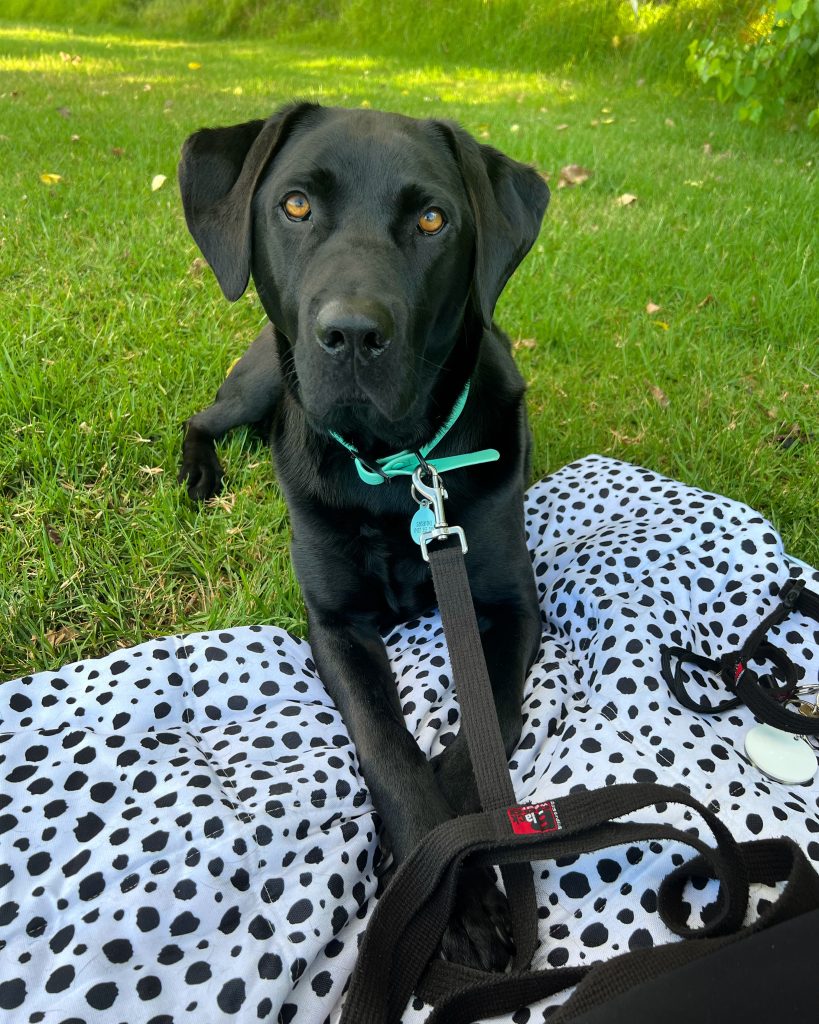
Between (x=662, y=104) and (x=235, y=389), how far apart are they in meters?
6.28

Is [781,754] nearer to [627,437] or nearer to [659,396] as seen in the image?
[627,437]

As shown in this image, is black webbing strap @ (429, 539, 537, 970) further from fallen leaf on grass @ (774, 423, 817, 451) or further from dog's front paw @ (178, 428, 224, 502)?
fallen leaf on grass @ (774, 423, 817, 451)

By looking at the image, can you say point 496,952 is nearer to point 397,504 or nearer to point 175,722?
point 175,722

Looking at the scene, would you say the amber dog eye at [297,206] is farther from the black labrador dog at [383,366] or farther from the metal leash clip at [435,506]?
the metal leash clip at [435,506]

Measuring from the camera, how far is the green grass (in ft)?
6.57

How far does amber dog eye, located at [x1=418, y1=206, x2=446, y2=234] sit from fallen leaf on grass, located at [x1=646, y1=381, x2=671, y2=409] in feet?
4.67

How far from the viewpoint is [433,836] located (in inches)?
44.6

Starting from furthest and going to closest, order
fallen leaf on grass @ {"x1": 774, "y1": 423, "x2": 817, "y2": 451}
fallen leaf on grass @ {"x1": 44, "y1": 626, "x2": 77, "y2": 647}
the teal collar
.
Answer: fallen leaf on grass @ {"x1": 774, "y1": 423, "x2": 817, "y2": 451} → fallen leaf on grass @ {"x1": 44, "y1": 626, "x2": 77, "y2": 647} → the teal collar

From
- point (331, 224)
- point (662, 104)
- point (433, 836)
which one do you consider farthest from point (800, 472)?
point (662, 104)

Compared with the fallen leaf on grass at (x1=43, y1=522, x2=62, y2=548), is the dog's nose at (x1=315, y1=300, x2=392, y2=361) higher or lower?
higher

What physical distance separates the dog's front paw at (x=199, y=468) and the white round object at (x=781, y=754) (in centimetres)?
154

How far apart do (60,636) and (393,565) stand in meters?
0.81

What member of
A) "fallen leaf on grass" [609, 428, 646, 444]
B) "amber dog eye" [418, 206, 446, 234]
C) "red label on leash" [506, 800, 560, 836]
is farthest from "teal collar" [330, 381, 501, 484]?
"fallen leaf on grass" [609, 428, 646, 444]

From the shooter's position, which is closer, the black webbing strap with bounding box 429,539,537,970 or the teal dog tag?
the black webbing strap with bounding box 429,539,537,970
